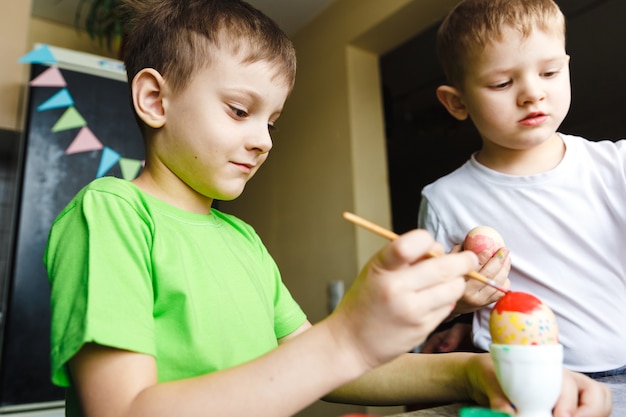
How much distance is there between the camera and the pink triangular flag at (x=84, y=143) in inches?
75.0

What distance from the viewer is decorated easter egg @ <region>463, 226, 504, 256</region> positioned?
84 cm

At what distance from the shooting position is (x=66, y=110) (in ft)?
6.34

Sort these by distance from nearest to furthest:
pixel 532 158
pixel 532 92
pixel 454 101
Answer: pixel 532 92 → pixel 532 158 → pixel 454 101

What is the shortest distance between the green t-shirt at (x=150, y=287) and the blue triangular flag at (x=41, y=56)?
1.56 metres

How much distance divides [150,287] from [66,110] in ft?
5.35

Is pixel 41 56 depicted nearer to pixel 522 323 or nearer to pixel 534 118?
pixel 534 118

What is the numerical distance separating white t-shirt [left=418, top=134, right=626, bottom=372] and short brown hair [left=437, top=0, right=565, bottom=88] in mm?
240

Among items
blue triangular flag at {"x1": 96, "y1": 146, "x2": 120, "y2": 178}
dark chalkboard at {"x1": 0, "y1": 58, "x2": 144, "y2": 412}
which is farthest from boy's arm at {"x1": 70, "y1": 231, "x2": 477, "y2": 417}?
blue triangular flag at {"x1": 96, "y1": 146, "x2": 120, "y2": 178}

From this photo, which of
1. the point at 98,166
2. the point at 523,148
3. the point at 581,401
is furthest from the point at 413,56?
the point at 581,401

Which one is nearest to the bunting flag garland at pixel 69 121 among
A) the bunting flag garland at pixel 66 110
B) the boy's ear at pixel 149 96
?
the bunting flag garland at pixel 66 110

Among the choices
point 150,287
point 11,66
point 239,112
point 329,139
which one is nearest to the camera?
point 150,287

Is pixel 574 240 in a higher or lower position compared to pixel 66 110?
lower

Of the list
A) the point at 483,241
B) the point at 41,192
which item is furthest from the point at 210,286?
the point at 41,192

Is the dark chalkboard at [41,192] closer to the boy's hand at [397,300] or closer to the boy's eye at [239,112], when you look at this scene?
the boy's eye at [239,112]
